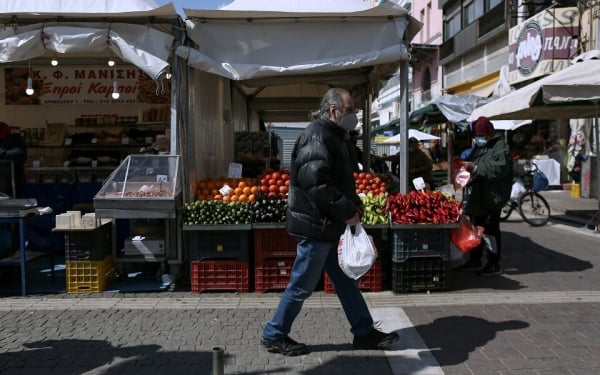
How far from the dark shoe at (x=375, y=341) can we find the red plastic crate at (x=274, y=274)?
180cm

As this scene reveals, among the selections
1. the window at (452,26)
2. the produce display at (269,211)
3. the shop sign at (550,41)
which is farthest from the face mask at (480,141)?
the window at (452,26)

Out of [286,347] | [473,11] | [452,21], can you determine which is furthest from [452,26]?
[286,347]

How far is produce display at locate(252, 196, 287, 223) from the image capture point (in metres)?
5.84

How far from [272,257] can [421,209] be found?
5.55 ft

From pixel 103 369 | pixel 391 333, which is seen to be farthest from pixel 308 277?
pixel 103 369

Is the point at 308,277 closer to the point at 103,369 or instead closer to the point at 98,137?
the point at 103,369

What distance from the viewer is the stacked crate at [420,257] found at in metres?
5.81

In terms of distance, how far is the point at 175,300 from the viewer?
571 centimetres

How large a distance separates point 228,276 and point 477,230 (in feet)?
9.36

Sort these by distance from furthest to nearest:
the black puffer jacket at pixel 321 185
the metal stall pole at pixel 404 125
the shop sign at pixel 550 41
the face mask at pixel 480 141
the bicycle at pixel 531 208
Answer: the shop sign at pixel 550 41, the bicycle at pixel 531 208, the face mask at pixel 480 141, the metal stall pole at pixel 404 125, the black puffer jacket at pixel 321 185

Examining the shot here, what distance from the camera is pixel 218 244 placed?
5902mm

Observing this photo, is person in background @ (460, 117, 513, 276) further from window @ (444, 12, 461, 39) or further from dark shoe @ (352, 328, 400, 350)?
window @ (444, 12, 461, 39)

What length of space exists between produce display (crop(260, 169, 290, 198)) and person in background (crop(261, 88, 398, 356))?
2276 mm

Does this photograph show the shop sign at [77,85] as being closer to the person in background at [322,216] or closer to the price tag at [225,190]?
the price tag at [225,190]
